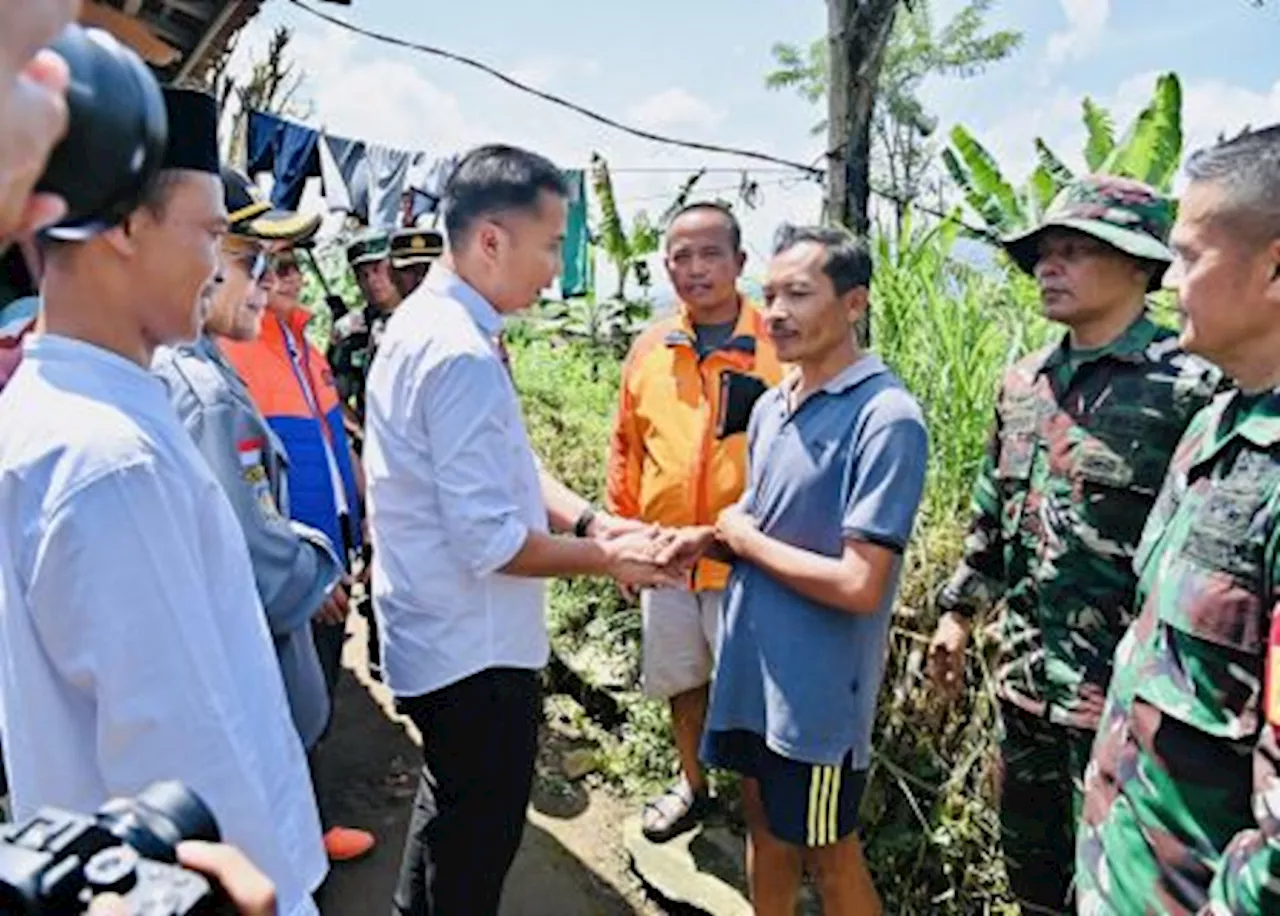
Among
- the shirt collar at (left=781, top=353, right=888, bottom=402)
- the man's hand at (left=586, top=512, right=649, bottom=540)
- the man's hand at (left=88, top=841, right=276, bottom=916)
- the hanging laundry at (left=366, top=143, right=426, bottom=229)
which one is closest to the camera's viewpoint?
the man's hand at (left=88, top=841, right=276, bottom=916)

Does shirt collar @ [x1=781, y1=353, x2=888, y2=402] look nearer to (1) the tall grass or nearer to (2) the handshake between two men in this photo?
(2) the handshake between two men

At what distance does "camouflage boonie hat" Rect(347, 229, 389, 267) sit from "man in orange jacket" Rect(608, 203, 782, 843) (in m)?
1.82

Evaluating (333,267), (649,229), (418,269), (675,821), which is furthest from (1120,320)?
(333,267)

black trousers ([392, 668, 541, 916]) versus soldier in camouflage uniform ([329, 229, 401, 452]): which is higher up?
soldier in camouflage uniform ([329, 229, 401, 452])

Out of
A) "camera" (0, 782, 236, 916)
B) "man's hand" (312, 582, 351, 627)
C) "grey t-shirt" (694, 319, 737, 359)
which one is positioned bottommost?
"man's hand" (312, 582, 351, 627)

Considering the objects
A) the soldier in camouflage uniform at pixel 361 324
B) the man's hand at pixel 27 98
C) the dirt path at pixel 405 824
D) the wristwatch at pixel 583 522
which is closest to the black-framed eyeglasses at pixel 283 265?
the soldier in camouflage uniform at pixel 361 324

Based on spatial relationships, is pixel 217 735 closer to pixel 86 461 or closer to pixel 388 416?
pixel 86 461

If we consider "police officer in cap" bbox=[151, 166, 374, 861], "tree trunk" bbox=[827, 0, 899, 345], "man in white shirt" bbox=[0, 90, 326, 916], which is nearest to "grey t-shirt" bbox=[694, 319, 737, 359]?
"tree trunk" bbox=[827, 0, 899, 345]

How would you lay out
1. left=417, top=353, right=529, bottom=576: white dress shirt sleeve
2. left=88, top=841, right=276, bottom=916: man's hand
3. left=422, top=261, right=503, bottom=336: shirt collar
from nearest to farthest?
1. left=88, top=841, right=276, bottom=916: man's hand
2. left=417, top=353, right=529, bottom=576: white dress shirt sleeve
3. left=422, top=261, right=503, bottom=336: shirt collar

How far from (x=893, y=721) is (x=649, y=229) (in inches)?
354

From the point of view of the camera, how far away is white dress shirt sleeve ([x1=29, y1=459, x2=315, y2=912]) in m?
1.18

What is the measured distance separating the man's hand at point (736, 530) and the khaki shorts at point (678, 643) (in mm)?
764

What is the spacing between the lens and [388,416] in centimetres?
207

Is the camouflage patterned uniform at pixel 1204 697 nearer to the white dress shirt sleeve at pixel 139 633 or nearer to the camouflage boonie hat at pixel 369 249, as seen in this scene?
the white dress shirt sleeve at pixel 139 633
